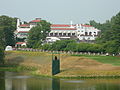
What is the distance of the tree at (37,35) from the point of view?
14175cm

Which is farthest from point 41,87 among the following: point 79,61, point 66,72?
point 79,61

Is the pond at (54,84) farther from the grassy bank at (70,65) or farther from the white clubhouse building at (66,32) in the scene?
the white clubhouse building at (66,32)

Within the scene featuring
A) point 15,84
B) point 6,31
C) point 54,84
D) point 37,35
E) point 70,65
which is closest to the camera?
point 54,84

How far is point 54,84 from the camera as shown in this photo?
64.6m

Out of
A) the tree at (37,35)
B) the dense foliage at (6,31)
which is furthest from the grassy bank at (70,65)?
the dense foliage at (6,31)

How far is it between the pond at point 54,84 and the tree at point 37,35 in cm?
6775

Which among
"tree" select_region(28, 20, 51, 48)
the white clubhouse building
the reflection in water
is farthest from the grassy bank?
the white clubhouse building

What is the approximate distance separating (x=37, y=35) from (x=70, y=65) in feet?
195

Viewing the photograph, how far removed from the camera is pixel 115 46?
107m

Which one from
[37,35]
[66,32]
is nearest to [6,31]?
[37,35]

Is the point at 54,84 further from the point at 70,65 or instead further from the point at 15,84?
the point at 70,65

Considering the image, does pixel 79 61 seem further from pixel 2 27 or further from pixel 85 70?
pixel 2 27

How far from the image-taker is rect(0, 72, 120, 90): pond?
60.7 metres

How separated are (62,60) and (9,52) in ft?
91.7
